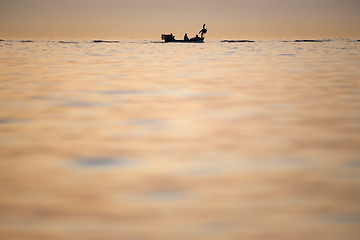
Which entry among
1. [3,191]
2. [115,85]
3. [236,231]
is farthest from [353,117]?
Answer: [115,85]

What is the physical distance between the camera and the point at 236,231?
120 inches

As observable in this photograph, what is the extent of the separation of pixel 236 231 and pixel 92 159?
2359 mm

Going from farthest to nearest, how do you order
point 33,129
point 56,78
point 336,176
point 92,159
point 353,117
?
1. point 56,78
2. point 353,117
3. point 33,129
4. point 92,159
5. point 336,176

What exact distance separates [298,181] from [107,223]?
1.87 meters

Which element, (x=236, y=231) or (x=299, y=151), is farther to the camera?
(x=299, y=151)

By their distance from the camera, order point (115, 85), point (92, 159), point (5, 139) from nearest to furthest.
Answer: point (92, 159), point (5, 139), point (115, 85)

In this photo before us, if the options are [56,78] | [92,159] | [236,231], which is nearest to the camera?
[236,231]

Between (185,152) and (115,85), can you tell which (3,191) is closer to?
(185,152)

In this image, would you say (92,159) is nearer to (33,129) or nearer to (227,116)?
(33,129)

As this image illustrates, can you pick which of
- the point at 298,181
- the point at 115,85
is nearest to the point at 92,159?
the point at 298,181

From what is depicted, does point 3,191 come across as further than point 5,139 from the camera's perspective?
No

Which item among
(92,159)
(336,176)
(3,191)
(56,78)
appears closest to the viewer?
(3,191)

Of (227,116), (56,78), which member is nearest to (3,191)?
(227,116)

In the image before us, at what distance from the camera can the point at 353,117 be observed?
24.2 ft
